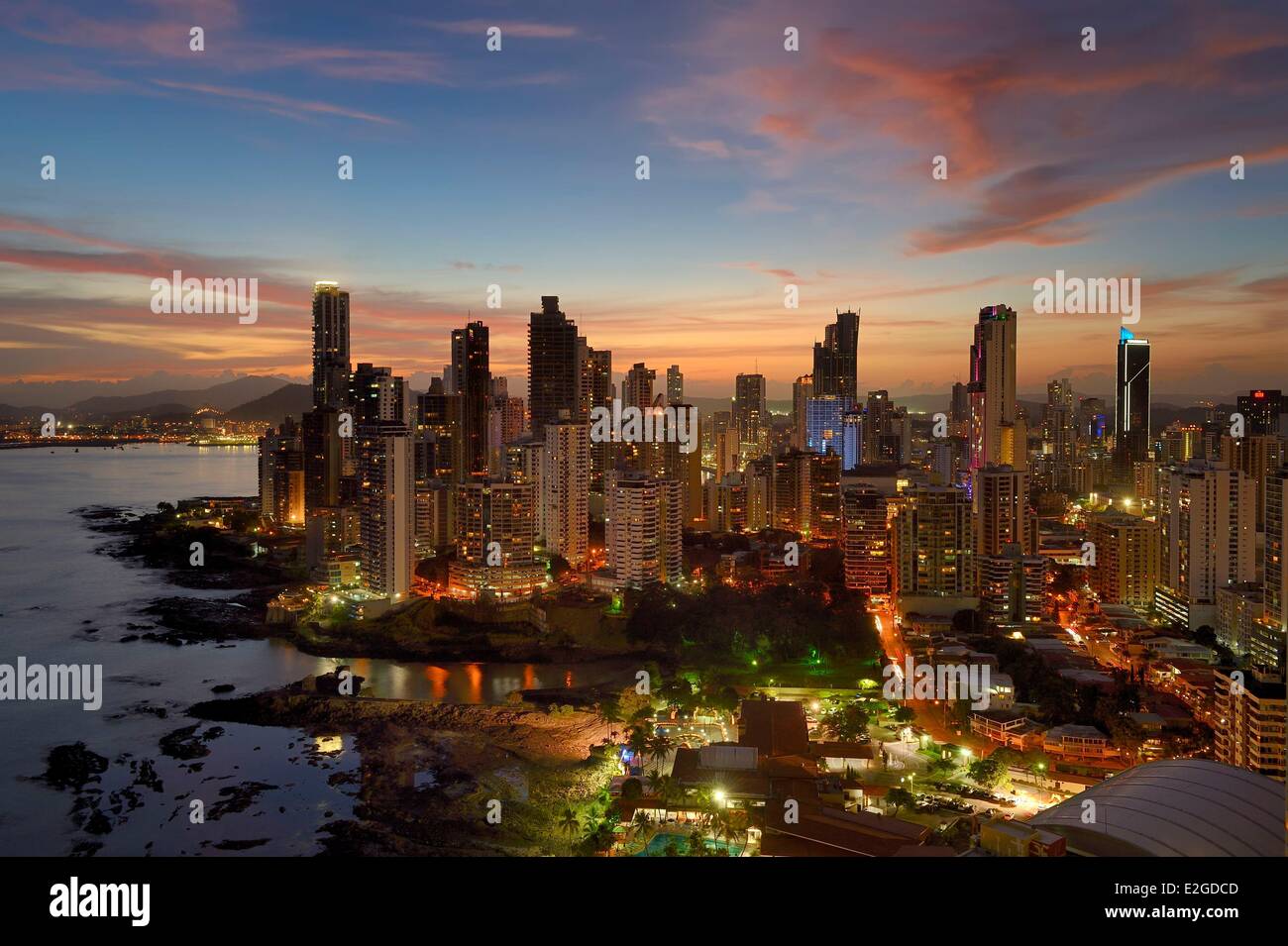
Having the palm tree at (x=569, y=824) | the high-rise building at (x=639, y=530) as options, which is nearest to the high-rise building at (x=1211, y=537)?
the high-rise building at (x=639, y=530)

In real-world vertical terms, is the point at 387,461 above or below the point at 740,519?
above

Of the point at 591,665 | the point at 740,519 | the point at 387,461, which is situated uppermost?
the point at 387,461

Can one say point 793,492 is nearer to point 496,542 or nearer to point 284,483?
point 496,542

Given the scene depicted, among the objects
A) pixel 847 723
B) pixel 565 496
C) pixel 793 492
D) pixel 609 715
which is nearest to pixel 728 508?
pixel 793 492

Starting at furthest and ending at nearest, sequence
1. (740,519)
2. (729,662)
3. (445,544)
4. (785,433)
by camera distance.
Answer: (785,433) → (740,519) → (445,544) → (729,662)

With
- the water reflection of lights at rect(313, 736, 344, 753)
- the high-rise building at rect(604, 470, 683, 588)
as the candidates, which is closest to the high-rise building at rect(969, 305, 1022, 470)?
the high-rise building at rect(604, 470, 683, 588)
